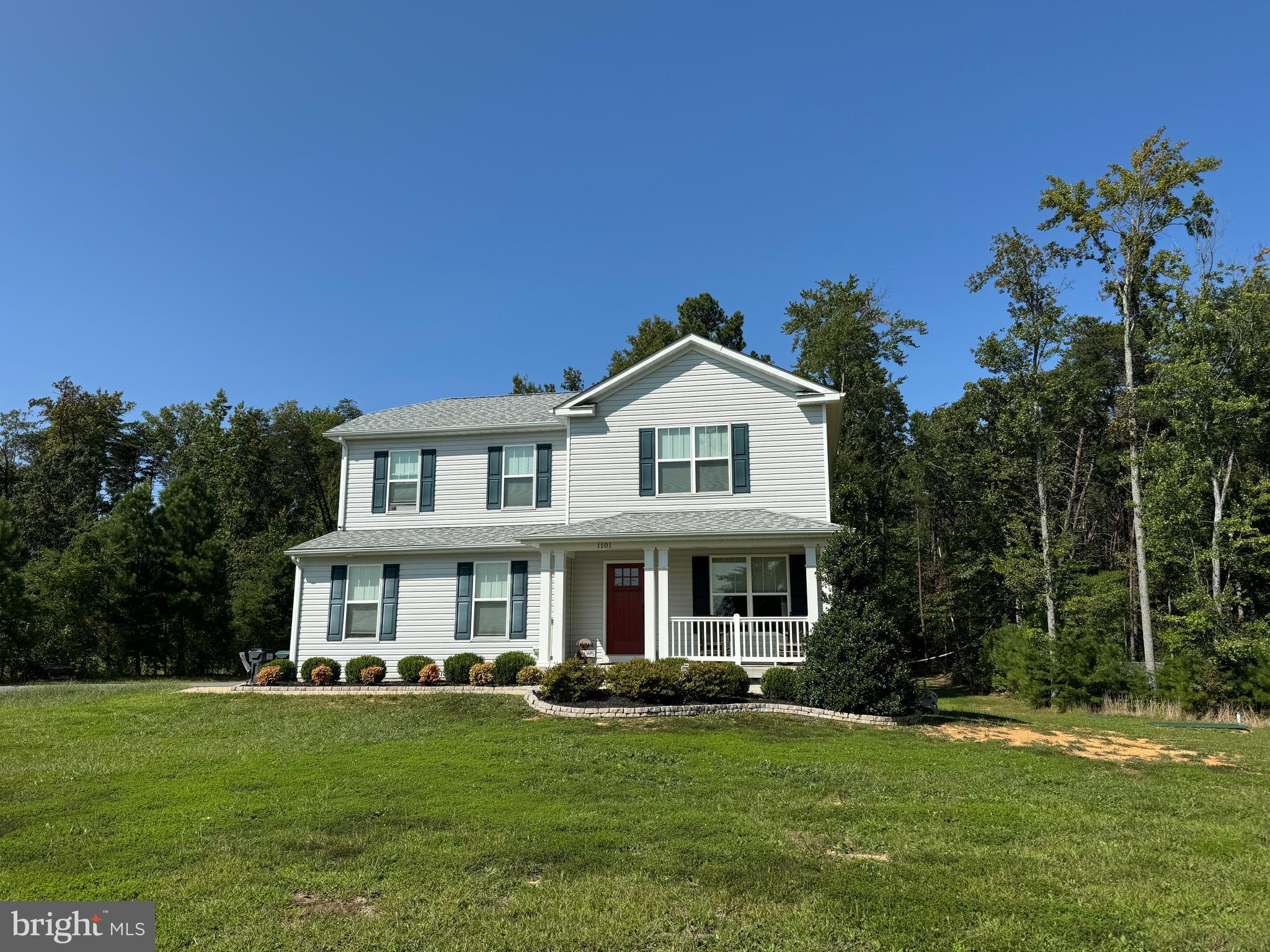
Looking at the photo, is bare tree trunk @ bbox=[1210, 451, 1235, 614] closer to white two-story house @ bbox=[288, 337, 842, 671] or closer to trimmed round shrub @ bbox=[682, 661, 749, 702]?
white two-story house @ bbox=[288, 337, 842, 671]

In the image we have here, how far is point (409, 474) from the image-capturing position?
20844mm

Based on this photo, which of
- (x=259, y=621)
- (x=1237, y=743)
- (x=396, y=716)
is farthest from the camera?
(x=259, y=621)

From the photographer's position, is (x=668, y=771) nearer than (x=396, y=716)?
Yes

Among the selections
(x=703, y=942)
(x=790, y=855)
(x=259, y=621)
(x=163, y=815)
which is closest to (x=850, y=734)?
(x=790, y=855)

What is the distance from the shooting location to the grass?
464 centimetres

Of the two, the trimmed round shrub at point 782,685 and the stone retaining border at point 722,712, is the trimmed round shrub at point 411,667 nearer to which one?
the stone retaining border at point 722,712

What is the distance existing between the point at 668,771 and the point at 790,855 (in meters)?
3.14

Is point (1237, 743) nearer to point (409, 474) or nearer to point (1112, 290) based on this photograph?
point (1112, 290)

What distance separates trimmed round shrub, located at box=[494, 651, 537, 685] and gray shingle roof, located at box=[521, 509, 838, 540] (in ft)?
8.66

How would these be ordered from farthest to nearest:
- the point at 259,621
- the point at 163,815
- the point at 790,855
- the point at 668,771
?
the point at 259,621
the point at 668,771
the point at 163,815
the point at 790,855

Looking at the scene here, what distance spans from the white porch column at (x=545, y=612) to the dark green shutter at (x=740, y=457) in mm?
4736

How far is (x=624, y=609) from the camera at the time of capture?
18.4 meters

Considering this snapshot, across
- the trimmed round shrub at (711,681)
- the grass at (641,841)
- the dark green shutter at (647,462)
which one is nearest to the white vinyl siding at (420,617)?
the dark green shutter at (647,462)

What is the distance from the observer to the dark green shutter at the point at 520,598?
726 inches
